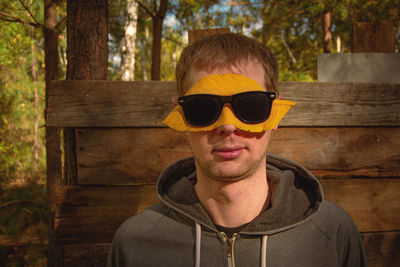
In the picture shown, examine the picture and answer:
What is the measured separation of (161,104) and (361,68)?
5.42 ft

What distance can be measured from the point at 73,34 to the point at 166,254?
187cm

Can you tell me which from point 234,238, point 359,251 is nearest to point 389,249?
point 359,251

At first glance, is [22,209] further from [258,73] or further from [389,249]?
[389,249]

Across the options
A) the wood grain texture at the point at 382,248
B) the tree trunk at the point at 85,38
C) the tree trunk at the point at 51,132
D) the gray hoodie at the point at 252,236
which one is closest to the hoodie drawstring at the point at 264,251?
the gray hoodie at the point at 252,236

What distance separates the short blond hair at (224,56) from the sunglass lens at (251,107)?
183mm

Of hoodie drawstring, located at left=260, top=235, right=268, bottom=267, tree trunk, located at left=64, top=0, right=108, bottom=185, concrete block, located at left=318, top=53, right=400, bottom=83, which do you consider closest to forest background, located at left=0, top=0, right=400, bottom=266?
concrete block, located at left=318, top=53, right=400, bottom=83

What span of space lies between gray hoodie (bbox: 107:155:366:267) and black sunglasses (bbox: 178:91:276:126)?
44 cm

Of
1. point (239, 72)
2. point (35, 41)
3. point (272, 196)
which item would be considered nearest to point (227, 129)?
point (239, 72)

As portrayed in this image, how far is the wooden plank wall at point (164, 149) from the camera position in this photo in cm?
Result: 200

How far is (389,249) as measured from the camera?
2.10 meters

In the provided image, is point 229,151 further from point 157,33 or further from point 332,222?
point 157,33

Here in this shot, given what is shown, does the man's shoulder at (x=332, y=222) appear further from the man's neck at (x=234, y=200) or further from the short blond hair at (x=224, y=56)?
the short blond hair at (x=224, y=56)

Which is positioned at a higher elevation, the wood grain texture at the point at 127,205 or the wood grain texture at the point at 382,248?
the wood grain texture at the point at 127,205

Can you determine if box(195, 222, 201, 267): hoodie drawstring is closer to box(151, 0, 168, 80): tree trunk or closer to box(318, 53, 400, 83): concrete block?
box(318, 53, 400, 83): concrete block
